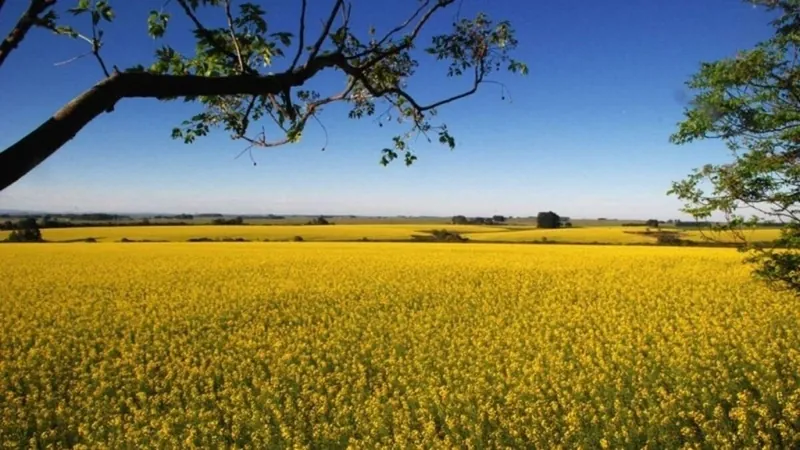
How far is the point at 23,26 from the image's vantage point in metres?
2.37

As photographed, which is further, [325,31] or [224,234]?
[224,234]

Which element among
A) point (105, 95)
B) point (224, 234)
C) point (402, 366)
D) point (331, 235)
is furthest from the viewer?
point (224, 234)

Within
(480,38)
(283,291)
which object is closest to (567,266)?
(283,291)

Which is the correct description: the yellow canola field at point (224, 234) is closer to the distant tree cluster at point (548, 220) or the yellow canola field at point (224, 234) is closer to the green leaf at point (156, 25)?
the distant tree cluster at point (548, 220)

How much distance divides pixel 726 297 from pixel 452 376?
986cm

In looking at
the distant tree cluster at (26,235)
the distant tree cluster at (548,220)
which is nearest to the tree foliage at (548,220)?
the distant tree cluster at (548,220)

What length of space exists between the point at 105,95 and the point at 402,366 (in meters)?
7.49

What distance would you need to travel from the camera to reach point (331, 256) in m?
27.7

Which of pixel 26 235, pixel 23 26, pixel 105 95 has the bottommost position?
pixel 26 235

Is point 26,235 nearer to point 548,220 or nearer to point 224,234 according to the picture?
point 224,234

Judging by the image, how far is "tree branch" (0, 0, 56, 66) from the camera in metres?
2.32

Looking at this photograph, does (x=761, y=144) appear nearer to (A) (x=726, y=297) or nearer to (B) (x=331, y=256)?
(A) (x=726, y=297)

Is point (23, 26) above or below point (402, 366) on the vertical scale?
above

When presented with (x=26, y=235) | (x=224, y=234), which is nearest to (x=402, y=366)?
(x=26, y=235)
